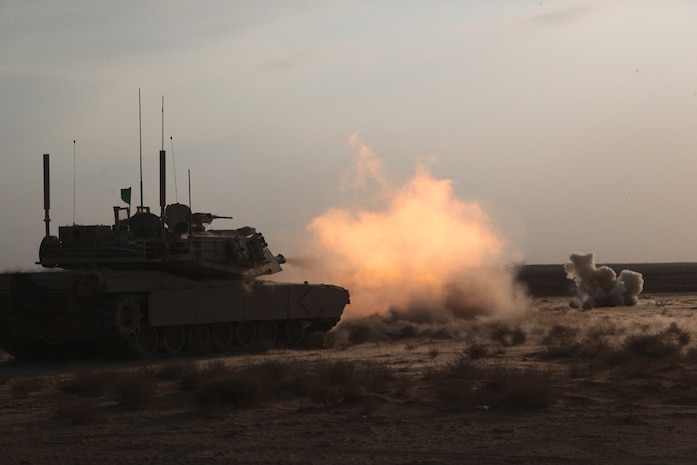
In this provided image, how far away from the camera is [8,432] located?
16.4 meters

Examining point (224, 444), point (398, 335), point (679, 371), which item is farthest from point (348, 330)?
point (224, 444)

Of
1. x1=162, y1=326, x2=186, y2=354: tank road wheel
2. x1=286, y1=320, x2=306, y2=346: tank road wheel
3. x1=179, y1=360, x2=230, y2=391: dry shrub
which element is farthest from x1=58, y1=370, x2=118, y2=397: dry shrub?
x1=286, y1=320, x2=306, y2=346: tank road wheel

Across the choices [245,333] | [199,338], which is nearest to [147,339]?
[199,338]

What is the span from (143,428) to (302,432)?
92.3 inches

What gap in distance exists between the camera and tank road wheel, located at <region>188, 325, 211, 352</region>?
3127cm

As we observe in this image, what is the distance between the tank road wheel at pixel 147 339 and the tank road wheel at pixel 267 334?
3.52 meters

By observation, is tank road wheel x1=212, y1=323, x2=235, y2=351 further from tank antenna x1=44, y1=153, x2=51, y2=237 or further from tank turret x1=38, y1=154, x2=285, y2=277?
tank antenna x1=44, y1=153, x2=51, y2=237

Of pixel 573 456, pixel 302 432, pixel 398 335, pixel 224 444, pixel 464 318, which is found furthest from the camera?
pixel 464 318

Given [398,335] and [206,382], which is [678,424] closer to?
[206,382]

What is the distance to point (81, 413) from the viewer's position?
16969 mm

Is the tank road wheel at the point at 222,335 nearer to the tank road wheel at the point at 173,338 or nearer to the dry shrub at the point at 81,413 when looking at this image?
the tank road wheel at the point at 173,338

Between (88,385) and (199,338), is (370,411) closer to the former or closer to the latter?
(88,385)

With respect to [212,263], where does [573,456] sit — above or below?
below

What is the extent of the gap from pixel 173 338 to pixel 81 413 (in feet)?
45.7
